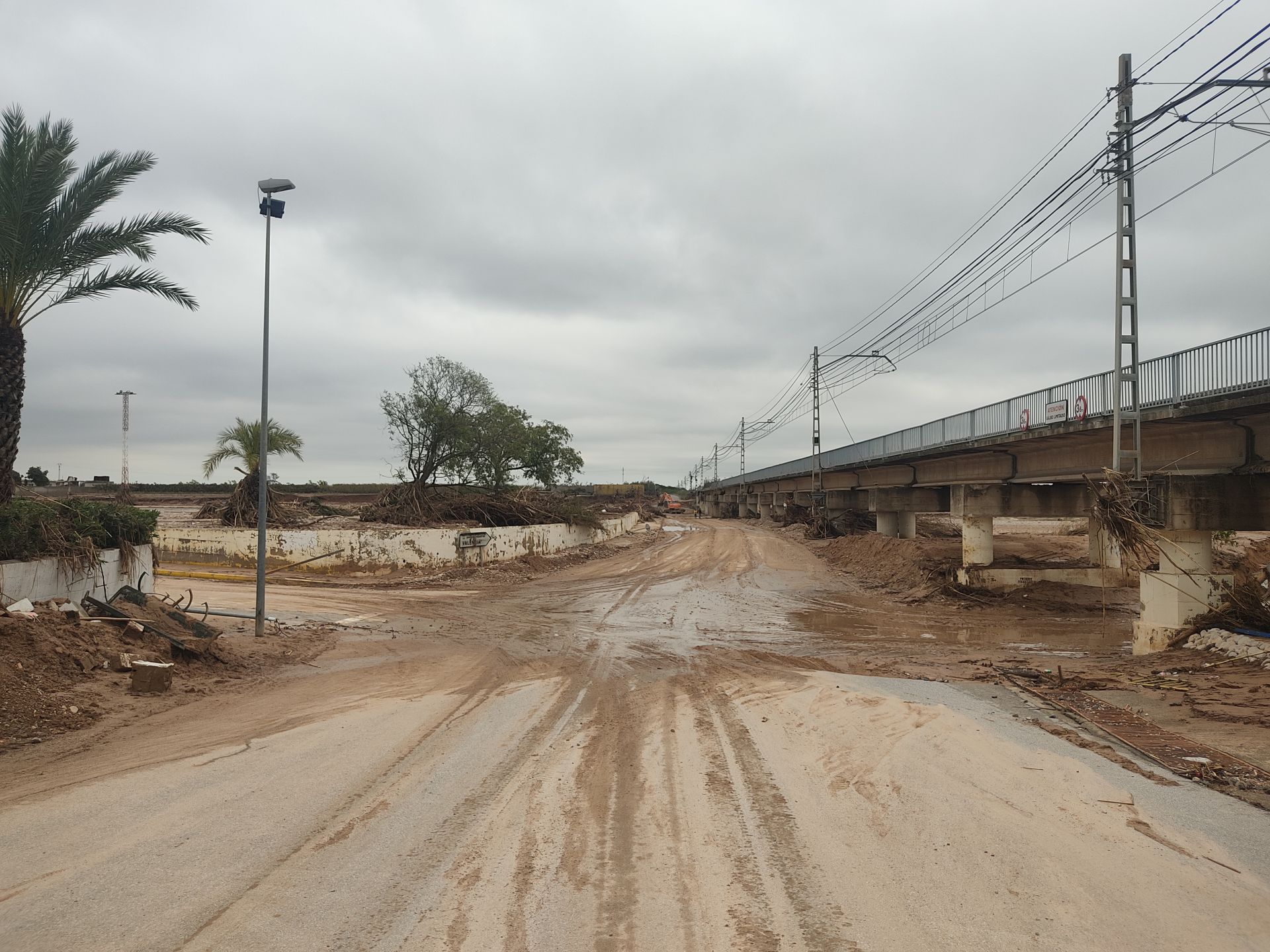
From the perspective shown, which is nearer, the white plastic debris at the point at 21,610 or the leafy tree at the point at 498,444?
the white plastic debris at the point at 21,610

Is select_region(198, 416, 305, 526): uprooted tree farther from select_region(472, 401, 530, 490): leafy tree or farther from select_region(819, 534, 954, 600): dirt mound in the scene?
select_region(819, 534, 954, 600): dirt mound

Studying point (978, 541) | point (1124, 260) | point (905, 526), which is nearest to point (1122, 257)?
point (1124, 260)

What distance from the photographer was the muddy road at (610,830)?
14.4 ft

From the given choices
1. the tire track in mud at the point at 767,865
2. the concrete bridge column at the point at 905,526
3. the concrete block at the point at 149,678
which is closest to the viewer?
the tire track in mud at the point at 767,865

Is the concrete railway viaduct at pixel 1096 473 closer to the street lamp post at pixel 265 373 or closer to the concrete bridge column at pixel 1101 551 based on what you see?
the concrete bridge column at pixel 1101 551

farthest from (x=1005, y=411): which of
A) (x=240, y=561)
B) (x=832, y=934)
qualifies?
(x=240, y=561)

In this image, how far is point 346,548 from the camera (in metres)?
25.6

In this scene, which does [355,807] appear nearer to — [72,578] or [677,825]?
[677,825]

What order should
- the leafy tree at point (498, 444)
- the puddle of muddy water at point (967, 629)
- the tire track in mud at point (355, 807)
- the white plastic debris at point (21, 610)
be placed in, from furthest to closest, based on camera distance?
1. the leafy tree at point (498, 444)
2. the puddle of muddy water at point (967, 629)
3. the white plastic debris at point (21, 610)
4. the tire track in mud at point (355, 807)

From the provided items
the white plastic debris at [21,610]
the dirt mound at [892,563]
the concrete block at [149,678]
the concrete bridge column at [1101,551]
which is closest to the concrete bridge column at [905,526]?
the dirt mound at [892,563]

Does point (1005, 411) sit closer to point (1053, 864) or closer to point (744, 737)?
point (744, 737)

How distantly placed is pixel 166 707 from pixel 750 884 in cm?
799

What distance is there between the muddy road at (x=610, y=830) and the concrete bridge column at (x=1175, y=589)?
22.5 ft

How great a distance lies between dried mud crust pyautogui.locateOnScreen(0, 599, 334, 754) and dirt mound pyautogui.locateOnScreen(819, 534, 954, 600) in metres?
19.4
